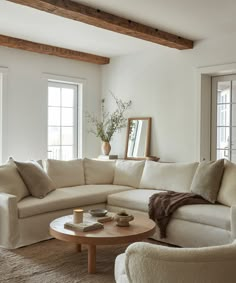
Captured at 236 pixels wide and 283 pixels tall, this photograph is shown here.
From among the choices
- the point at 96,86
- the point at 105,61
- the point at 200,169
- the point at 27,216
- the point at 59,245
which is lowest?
the point at 59,245

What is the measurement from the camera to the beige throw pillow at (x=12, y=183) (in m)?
3.99

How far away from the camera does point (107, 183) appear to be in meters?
5.32

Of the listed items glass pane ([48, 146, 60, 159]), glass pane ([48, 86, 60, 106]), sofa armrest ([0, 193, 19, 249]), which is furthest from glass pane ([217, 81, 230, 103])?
sofa armrest ([0, 193, 19, 249])

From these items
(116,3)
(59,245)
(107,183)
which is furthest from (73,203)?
(116,3)

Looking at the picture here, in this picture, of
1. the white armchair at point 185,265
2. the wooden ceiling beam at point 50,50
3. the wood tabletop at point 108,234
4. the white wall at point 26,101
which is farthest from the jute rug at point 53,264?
the wooden ceiling beam at point 50,50

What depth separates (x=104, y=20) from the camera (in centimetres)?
401

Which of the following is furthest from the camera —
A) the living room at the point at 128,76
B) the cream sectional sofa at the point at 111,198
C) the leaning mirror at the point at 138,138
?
the leaning mirror at the point at 138,138

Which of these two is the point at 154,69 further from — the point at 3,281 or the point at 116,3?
the point at 3,281

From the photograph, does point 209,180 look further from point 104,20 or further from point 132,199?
point 104,20

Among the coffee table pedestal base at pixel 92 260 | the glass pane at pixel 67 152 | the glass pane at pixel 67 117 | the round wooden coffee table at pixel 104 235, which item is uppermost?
the glass pane at pixel 67 117

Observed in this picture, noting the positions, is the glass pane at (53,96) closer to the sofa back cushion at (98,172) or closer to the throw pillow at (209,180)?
the sofa back cushion at (98,172)

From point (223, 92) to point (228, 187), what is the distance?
1.94 metres

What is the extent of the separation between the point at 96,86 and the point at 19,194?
3169mm

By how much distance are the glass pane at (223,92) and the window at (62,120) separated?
2510mm
